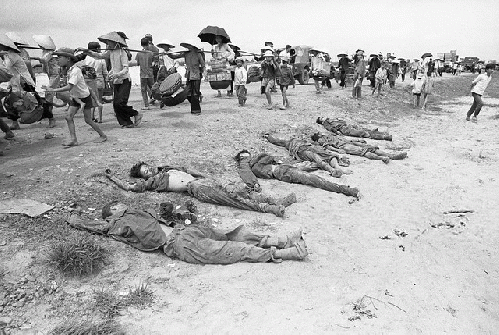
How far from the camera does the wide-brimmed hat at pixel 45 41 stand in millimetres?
7777

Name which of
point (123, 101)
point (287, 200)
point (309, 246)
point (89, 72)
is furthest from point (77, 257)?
point (89, 72)

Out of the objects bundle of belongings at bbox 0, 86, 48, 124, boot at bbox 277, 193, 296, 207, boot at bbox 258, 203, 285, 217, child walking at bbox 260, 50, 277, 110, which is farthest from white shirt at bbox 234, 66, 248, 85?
boot at bbox 258, 203, 285, 217

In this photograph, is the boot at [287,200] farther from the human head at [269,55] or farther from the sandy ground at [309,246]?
the human head at [269,55]

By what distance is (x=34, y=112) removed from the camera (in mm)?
6992

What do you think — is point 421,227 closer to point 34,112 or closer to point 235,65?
point 34,112

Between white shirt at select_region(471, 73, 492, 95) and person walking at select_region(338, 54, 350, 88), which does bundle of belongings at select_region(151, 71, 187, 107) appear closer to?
white shirt at select_region(471, 73, 492, 95)

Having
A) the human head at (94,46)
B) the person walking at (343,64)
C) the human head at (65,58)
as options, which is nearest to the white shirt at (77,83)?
the human head at (65,58)

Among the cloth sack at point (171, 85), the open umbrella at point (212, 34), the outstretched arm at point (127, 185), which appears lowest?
the outstretched arm at point (127, 185)

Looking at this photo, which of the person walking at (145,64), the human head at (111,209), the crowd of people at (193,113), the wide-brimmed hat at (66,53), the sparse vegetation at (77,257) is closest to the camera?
the sparse vegetation at (77,257)

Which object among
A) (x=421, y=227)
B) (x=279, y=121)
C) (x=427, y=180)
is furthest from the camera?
(x=279, y=121)

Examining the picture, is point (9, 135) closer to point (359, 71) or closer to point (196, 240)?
point (196, 240)

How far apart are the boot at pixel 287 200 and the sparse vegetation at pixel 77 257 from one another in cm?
247

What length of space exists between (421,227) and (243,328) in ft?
9.61

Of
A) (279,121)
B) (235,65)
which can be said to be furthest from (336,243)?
(235,65)
